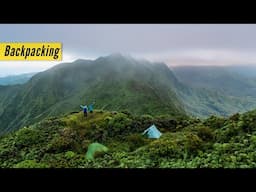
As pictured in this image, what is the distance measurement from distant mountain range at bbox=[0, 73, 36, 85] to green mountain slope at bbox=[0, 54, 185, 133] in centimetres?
22

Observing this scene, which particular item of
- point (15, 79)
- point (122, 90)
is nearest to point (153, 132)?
point (122, 90)

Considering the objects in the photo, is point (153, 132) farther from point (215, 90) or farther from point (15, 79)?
point (15, 79)

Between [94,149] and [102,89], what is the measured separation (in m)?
1.22

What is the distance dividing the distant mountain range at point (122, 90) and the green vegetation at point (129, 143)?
25 cm

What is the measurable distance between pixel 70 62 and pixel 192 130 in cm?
281

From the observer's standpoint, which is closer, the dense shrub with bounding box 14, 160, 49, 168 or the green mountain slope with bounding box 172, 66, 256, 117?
the dense shrub with bounding box 14, 160, 49, 168

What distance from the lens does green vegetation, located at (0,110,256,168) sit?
10.6 metres

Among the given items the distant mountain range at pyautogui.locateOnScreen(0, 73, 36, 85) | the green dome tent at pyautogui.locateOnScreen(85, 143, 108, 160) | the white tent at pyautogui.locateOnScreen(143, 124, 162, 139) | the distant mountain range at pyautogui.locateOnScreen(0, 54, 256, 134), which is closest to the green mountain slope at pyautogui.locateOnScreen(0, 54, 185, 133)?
the distant mountain range at pyautogui.locateOnScreen(0, 54, 256, 134)

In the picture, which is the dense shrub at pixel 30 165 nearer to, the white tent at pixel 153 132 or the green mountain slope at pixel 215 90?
the white tent at pixel 153 132

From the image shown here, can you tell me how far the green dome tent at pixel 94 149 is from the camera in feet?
35.7

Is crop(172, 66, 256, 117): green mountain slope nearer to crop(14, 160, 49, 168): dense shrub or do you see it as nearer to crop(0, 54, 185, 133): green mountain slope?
crop(0, 54, 185, 133): green mountain slope
